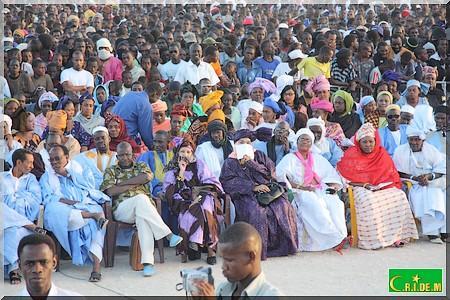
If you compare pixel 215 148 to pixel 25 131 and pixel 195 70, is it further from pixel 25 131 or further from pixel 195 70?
pixel 195 70

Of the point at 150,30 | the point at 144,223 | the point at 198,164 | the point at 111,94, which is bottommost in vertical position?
the point at 144,223

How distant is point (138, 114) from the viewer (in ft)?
28.5

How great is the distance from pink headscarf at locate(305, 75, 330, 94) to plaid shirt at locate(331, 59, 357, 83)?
116 cm

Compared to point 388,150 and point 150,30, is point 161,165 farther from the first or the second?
point 150,30

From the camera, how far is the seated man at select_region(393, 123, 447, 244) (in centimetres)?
782

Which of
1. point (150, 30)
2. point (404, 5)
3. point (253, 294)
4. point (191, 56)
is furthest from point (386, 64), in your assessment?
point (253, 294)

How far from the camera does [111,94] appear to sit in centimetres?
1056

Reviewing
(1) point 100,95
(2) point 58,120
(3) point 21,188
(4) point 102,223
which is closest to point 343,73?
(1) point 100,95

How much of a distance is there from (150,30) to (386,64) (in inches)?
181

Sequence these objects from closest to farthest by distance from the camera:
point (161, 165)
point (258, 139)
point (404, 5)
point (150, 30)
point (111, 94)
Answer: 1. point (161, 165)
2. point (258, 139)
3. point (111, 94)
4. point (150, 30)
5. point (404, 5)

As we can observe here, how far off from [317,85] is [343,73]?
59.6 inches

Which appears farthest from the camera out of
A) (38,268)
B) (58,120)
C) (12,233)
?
(58,120)

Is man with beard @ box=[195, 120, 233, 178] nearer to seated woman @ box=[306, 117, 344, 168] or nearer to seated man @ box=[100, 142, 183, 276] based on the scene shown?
seated man @ box=[100, 142, 183, 276]

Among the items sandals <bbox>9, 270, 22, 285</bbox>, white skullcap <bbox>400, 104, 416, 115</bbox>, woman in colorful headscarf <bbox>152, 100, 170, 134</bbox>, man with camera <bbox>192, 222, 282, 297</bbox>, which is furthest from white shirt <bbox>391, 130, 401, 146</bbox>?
man with camera <bbox>192, 222, 282, 297</bbox>
